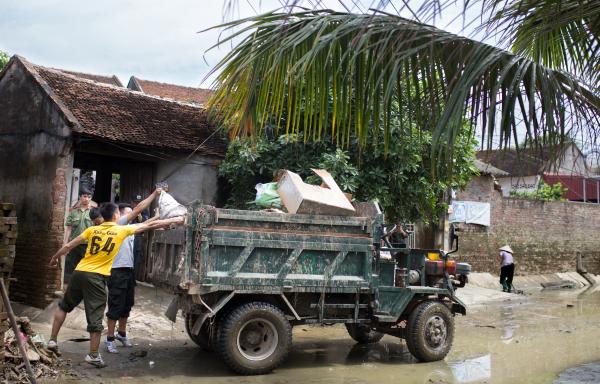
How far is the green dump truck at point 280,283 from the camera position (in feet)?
20.6

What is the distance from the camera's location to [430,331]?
748 centimetres

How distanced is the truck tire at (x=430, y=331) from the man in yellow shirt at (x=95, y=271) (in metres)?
3.31

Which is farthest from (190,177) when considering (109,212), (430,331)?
(430,331)

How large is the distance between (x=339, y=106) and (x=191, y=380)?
3.91 metres

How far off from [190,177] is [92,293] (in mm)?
4924

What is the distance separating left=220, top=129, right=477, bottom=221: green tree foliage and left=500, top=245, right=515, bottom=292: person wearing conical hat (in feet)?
21.2

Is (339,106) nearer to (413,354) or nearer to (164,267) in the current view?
(164,267)

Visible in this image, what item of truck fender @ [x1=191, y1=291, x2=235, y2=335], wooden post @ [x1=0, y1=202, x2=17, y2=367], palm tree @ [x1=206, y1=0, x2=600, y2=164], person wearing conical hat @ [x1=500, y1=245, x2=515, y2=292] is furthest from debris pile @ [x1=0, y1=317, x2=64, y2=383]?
person wearing conical hat @ [x1=500, y1=245, x2=515, y2=292]

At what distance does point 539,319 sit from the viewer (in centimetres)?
1172

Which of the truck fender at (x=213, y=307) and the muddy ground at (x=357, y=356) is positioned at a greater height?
the truck fender at (x=213, y=307)

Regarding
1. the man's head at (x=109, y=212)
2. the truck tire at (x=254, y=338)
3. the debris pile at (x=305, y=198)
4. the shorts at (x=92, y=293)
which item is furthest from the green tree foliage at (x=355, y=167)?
the shorts at (x=92, y=293)

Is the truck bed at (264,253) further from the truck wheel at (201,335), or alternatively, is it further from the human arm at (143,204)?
the truck wheel at (201,335)

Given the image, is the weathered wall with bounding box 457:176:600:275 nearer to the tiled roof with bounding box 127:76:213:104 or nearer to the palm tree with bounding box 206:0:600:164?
the tiled roof with bounding box 127:76:213:104

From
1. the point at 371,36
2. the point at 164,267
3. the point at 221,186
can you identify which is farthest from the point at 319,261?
the point at 221,186
